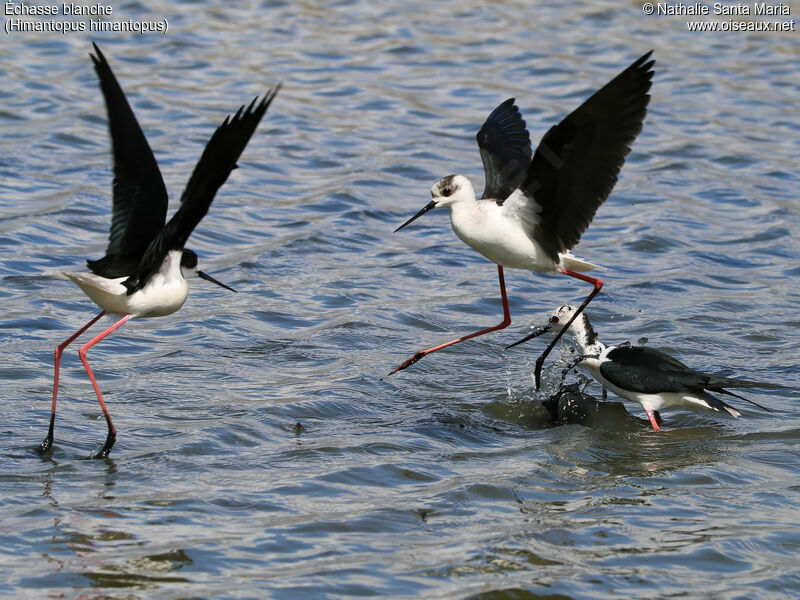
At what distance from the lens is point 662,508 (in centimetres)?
588

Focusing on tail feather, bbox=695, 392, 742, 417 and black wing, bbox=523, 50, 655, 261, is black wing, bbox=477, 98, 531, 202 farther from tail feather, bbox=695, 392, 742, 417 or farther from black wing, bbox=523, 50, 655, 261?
tail feather, bbox=695, 392, 742, 417

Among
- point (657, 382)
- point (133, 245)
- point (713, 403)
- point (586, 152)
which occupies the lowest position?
point (713, 403)

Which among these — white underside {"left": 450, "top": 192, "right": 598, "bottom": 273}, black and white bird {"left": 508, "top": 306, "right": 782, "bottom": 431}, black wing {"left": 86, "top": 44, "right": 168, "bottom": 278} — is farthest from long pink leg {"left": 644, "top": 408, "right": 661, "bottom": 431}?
black wing {"left": 86, "top": 44, "right": 168, "bottom": 278}

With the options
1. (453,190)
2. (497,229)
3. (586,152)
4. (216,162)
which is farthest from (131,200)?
(586,152)

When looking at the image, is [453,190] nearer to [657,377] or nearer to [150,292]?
[657,377]

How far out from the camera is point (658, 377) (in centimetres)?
732

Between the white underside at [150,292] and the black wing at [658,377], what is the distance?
8.81 ft

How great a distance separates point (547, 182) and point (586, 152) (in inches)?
13.7

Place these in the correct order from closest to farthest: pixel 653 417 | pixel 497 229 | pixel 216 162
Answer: pixel 216 162 < pixel 497 229 < pixel 653 417

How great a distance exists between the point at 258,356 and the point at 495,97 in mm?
7598

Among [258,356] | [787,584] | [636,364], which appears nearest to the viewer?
[787,584]

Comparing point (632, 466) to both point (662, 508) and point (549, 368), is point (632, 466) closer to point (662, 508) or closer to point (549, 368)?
point (662, 508)

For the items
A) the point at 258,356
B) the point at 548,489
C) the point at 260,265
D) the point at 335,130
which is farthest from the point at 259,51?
the point at 548,489

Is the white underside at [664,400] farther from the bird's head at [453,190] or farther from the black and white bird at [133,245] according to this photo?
the black and white bird at [133,245]
